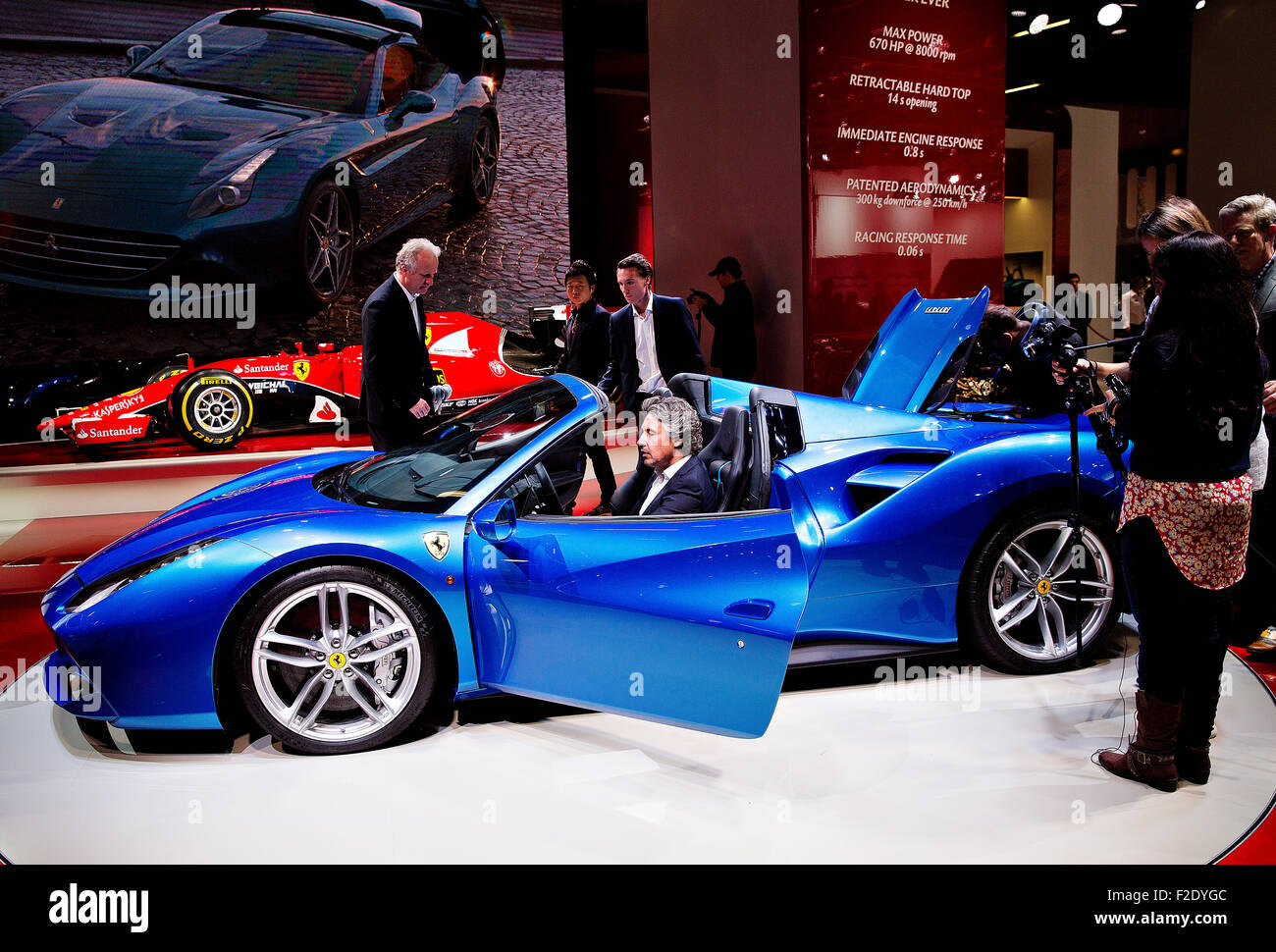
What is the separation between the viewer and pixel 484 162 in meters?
8.55

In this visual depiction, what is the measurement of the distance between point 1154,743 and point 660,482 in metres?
1.73

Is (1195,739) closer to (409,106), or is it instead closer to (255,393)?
(255,393)

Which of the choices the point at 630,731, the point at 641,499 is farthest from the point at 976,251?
the point at 630,731

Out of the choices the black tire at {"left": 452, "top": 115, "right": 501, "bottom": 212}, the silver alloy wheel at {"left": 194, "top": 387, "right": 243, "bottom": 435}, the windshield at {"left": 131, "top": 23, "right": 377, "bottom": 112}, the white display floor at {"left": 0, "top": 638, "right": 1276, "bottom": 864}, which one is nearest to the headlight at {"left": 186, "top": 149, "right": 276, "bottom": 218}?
the windshield at {"left": 131, "top": 23, "right": 377, "bottom": 112}

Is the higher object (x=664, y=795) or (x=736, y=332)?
(x=736, y=332)

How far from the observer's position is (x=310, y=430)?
7547 mm

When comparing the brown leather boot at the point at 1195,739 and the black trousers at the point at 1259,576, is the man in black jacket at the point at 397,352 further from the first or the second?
the black trousers at the point at 1259,576

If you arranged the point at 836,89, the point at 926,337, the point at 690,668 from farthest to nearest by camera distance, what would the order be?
the point at 836,89 → the point at 926,337 → the point at 690,668

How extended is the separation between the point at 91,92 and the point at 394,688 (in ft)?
22.3

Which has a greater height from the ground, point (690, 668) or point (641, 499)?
point (641, 499)

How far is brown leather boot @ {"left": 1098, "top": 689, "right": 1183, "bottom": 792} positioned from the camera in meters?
2.62

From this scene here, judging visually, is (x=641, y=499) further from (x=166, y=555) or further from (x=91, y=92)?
(x=91, y=92)

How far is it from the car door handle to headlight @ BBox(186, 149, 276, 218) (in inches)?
236

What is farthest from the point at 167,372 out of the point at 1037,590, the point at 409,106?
the point at 1037,590
